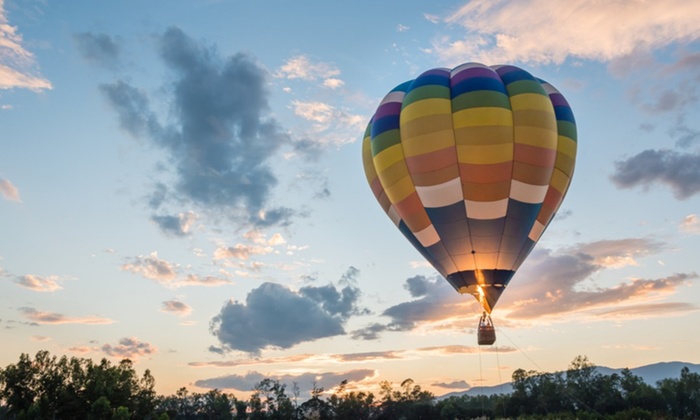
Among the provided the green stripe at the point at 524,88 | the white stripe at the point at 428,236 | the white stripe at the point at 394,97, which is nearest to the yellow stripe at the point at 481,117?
the green stripe at the point at 524,88

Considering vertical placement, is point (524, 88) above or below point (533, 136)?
above

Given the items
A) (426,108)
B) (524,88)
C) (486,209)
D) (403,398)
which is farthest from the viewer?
(403,398)

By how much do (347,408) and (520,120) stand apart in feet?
339

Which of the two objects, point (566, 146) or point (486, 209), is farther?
point (566, 146)

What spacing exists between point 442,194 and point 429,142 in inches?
87.6

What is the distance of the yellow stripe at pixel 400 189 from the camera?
25.4m

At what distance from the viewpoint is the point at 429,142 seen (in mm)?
24328

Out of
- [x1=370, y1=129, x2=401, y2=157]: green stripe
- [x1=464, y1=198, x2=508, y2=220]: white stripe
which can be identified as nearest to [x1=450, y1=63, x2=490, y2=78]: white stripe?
[x1=370, y1=129, x2=401, y2=157]: green stripe

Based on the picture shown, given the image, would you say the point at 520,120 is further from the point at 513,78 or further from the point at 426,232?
the point at 426,232

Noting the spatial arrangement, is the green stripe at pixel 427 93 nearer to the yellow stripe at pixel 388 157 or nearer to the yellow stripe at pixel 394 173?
the yellow stripe at pixel 388 157

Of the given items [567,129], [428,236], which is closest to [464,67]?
[567,129]

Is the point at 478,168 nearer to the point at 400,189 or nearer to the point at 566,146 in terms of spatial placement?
the point at 400,189

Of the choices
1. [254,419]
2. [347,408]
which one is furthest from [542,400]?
[254,419]

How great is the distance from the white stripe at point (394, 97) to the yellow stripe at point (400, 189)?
4.08 metres
